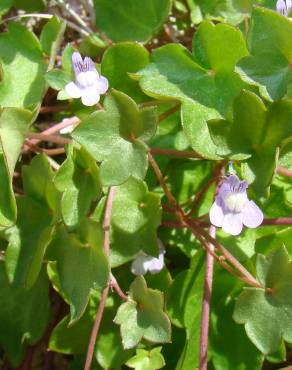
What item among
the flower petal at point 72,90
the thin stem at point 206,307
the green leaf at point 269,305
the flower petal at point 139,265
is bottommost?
the flower petal at point 139,265

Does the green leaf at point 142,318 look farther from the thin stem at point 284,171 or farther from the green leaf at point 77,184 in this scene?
the thin stem at point 284,171

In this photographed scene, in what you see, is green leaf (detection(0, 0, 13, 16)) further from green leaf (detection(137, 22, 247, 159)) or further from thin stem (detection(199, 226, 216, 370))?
thin stem (detection(199, 226, 216, 370))

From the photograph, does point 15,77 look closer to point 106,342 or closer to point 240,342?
point 106,342

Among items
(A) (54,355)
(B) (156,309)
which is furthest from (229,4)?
(A) (54,355)

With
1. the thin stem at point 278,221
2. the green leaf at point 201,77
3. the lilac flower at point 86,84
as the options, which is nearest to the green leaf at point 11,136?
the lilac flower at point 86,84

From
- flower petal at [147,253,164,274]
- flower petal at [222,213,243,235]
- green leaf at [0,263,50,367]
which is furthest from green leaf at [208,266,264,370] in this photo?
green leaf at [0,263,50,367]

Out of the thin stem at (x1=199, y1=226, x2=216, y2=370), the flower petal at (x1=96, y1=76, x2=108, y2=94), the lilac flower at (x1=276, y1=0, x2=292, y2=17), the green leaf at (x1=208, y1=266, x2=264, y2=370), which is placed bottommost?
the green leaf at (x1=208, y1=266, x2=264, y2=370)
